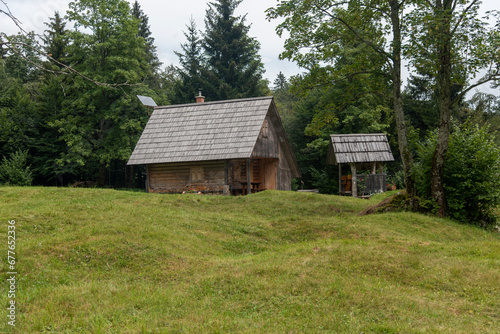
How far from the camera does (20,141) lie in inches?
1310

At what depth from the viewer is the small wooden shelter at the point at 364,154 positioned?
1100 inches

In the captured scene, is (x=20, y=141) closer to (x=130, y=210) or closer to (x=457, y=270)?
(x=130, y=210)

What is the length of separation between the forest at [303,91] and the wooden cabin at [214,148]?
11.7 ft

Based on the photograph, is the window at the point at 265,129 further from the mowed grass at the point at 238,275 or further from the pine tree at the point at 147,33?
the pine tree at the point at 147,33

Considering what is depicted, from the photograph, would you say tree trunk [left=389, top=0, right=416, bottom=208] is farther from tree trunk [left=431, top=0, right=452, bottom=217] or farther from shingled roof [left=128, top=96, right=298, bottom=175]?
shingled roof [left=128, top=96, right=298, bottom=175]

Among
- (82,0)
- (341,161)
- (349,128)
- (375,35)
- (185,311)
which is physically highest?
(82,0)

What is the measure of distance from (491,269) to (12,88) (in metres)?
35.8

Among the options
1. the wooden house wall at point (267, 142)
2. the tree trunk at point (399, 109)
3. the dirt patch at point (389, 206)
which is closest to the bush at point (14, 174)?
the wooden house wall at point (267, 142)

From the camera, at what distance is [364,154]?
92.3 ft

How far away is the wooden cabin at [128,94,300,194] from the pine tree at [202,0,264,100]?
15.7 metres

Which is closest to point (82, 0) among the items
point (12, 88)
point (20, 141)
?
point (12, 88)

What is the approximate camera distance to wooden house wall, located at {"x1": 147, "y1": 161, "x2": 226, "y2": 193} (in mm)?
26094

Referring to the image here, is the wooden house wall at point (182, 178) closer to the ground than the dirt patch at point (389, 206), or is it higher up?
higher up

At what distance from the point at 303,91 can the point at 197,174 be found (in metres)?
10.0
